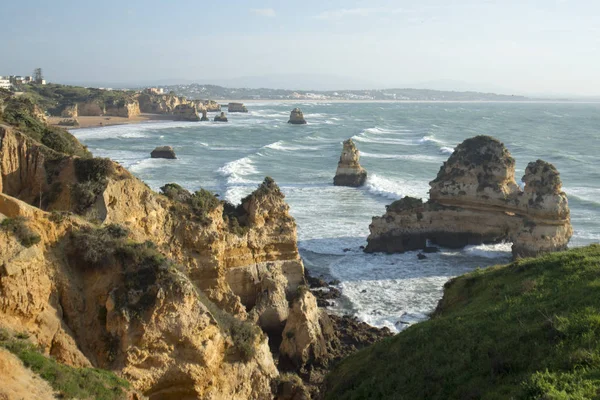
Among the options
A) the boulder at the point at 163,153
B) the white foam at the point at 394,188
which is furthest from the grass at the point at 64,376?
→ the boulder at the point at 163,153

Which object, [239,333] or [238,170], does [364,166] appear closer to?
[238,170]

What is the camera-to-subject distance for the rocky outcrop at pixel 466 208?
1180 inches

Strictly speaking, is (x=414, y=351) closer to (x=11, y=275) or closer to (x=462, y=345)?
(x=462, y=345)

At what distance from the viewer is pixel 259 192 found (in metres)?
20.5

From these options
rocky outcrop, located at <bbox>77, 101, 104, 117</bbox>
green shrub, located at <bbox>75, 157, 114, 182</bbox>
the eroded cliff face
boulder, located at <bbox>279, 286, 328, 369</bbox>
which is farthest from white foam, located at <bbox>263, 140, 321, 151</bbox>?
green shrub, located at <bbox>75, 157, 114, 182</bbox>

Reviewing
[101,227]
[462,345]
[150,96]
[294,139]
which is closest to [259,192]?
[101,227]

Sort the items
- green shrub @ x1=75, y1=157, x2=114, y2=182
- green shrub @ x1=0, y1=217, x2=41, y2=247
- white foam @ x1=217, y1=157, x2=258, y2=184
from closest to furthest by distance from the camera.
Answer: green shrub @ x1=0, y1=217, x2=41, y2=247
green shrub @ x1=75, y1=157, x2=114, y2=182
white foam @ x1=217, y1=157, x2=258, y2=184

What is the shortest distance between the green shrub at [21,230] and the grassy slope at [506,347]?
662 centimetres

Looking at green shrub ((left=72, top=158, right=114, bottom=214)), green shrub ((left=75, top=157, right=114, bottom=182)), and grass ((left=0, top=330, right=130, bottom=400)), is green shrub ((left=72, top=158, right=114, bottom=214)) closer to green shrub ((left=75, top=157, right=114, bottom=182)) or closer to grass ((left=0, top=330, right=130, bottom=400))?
green shrub ((left=75, top=157, right=114, bottom=182))

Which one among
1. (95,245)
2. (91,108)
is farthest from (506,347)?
(91,108)

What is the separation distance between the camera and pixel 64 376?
9.09 meters

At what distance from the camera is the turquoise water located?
26.4m

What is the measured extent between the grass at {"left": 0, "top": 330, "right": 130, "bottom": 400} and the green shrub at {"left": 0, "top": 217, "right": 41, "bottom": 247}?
1765mm

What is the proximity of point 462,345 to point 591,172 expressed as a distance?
168ft
